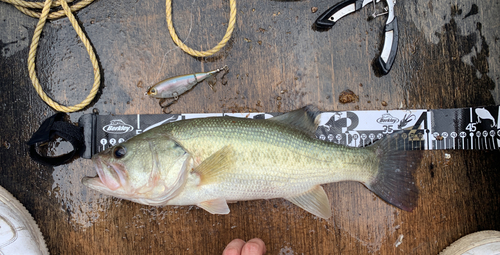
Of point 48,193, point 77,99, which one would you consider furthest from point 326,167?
point 48,193

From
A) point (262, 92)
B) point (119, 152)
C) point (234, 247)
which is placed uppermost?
point (262, 92)

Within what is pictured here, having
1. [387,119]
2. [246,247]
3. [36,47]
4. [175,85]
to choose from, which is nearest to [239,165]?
[246,247]

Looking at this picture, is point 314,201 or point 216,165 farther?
point 314,201

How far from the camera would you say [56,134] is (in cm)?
189

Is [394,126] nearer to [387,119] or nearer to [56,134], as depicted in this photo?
[387,119]

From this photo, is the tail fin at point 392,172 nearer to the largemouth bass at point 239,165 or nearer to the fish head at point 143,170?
the largemouth bass at point 239,165

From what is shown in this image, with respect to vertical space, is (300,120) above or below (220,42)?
below

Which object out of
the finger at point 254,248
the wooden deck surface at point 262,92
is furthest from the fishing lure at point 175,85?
the finger at point 254,248

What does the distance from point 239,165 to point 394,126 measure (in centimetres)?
116

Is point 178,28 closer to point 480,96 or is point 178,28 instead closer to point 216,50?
point 216,50

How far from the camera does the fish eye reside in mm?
1467

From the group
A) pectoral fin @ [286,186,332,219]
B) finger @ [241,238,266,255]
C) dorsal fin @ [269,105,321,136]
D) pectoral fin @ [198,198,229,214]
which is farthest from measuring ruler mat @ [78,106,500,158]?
finger @ [241,238,266,255]

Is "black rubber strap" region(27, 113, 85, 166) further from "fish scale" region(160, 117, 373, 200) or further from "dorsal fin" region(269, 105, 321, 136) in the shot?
"dorsal fin" region(269, 105, 321, 136)

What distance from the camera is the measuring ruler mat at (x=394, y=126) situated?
A: 6.23 ft
